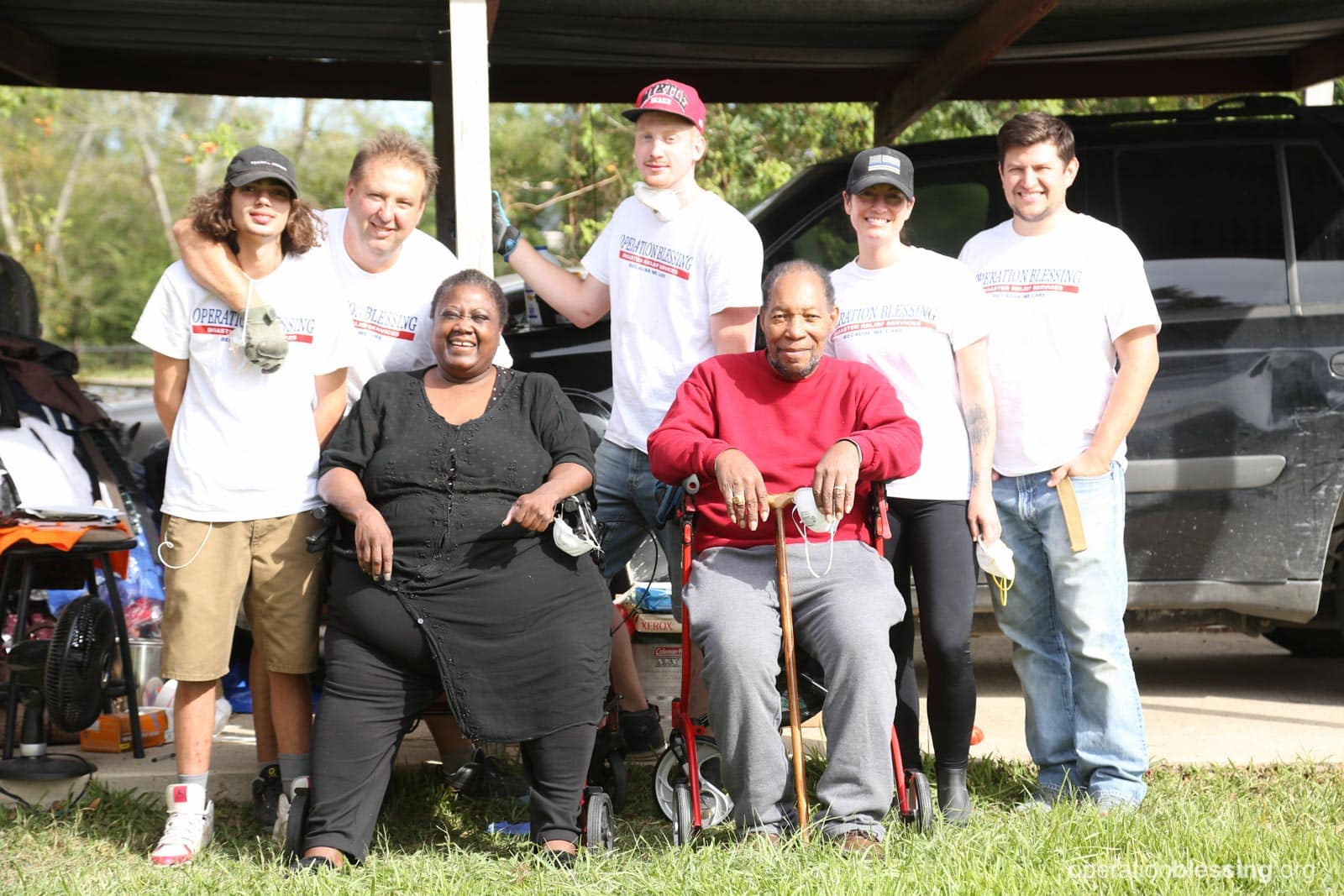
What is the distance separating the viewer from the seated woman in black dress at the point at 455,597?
153 inches

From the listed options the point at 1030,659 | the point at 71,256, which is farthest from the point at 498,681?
the point at 71,256

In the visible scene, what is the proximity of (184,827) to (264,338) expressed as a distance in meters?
1.50

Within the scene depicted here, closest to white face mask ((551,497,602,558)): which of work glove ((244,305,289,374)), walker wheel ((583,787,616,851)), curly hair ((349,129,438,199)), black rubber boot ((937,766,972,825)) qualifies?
walker wheel ((583,787,616,851))

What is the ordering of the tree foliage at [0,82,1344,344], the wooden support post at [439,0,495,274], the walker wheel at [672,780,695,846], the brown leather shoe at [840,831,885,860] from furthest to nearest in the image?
the tree foliage at [0,82,1344,344]
the wooden support post at [439,0,495,274]
the walker wheel at [672,780,695,846]
the brown leather shoe at [840,831,885,860]

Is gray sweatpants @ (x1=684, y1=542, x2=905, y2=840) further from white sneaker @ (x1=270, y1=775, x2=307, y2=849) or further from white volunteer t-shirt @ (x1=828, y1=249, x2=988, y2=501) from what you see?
white sneaker @ (x1=270, y1=775, x2=307, y2=849)

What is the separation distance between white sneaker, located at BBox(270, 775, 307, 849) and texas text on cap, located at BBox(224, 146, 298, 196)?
1804 millimetres

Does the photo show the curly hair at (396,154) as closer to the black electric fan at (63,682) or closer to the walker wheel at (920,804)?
the black electric fan at (63,682)

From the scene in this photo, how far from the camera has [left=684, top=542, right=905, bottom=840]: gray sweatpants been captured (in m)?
3.71

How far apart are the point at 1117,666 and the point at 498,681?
75.4 inches

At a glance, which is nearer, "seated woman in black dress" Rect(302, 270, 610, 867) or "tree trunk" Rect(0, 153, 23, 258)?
"seated woman in black dress" Rect(302, 270, 610, 867)

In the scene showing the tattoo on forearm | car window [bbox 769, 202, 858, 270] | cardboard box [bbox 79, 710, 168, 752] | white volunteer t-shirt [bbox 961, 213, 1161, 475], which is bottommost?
cardboard box [bbox 79, 710, 168, 752]

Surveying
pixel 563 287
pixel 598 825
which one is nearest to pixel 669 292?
pixel 563 287

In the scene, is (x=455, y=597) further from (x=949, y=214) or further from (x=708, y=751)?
(x=949, y=214)

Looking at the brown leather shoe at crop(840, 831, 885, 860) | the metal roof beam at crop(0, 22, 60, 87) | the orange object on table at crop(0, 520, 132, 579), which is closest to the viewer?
the brown leather shoe at crop(840, 831, 885, 860)
